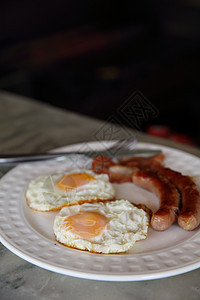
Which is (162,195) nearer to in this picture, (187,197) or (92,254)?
(187,197)

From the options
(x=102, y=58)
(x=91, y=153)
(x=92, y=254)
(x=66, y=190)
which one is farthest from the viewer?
(x=102, y=58)

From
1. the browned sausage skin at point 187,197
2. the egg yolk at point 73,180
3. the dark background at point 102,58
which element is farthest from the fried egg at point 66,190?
the dark background at point 102,58

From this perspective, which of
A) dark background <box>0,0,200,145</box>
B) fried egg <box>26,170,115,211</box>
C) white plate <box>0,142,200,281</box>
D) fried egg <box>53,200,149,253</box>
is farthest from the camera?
dark background <box>0,0,200,145</box>

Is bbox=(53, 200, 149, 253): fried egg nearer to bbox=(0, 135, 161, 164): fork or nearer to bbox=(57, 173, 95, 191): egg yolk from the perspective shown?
bbox=(57, 173, 95, 191): egg yolk

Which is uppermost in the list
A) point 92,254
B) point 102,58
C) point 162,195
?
point 102,58

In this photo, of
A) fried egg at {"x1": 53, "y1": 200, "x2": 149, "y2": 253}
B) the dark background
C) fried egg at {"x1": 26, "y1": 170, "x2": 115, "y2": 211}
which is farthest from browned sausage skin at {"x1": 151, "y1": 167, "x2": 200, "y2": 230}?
the dark background

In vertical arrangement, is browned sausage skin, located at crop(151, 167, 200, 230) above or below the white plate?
above

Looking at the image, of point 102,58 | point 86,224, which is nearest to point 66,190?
point 86,224
